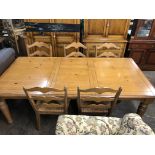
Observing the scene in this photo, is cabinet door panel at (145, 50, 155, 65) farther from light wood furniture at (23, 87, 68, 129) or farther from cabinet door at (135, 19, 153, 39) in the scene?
light wood furniture at (23, 87, 68, 129)

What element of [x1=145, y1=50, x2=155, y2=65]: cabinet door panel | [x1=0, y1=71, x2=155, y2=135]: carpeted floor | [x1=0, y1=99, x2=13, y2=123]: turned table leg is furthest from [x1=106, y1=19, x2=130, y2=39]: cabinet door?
[x1=0, y1=99, x2=13, y2=123]: turned table leg

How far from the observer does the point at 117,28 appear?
2664 millimetres

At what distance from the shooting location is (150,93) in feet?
4.50

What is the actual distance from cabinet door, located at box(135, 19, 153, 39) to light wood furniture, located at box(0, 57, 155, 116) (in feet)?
3.65

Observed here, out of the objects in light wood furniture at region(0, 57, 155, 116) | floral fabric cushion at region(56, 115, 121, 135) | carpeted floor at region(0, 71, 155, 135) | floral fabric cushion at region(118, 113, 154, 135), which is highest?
light wood furniture at region(0, 57, 155, 116)

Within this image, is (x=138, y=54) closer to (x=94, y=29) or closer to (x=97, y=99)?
(x=94, y=29)

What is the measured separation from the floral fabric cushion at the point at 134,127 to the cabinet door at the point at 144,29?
213 centimetres

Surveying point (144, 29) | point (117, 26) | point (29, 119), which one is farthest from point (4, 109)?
point (144, 29)

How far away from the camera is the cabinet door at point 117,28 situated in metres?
2.56

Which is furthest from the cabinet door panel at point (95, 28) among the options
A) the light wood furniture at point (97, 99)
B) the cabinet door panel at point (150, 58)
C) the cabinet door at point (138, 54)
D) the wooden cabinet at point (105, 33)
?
the light wood furniture at point (97, 99)

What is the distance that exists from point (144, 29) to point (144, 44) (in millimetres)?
302

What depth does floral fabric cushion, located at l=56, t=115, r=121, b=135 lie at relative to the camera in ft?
3.95
